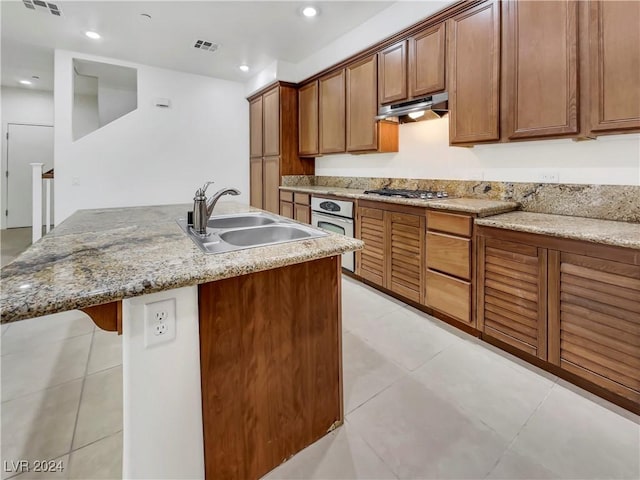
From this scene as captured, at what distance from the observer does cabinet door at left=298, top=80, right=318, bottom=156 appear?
445cm

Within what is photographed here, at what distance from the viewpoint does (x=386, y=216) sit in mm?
3037

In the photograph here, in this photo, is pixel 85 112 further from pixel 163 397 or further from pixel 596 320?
pixel 596 320

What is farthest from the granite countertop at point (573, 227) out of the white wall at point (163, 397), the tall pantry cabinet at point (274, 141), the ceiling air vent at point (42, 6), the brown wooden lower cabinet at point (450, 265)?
the ceiling air vent at point (42, 6)

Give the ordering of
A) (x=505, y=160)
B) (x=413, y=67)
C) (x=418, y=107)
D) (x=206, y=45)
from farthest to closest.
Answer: (x=206, y=45), (x=413, y=67), (x=418, y=107), (x=505, y=160)

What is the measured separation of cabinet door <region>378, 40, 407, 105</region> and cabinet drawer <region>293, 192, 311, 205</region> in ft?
4.84

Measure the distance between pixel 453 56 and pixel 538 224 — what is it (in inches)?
62.2

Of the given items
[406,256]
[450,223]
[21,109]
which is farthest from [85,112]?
[450,223]

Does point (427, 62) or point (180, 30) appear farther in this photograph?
point (180, 30)

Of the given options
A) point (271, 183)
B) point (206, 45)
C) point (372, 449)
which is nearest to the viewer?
point (372, 449)

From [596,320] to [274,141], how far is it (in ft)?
14.2

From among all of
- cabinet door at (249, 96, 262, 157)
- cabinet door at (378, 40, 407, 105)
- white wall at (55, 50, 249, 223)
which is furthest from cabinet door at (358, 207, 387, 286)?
white wall at (55, 50, 249, 223)

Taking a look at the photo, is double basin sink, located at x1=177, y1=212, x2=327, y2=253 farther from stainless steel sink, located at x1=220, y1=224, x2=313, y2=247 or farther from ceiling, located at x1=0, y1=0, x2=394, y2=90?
ceiling, located at x1=0, y1=0, x2=394, y2=90

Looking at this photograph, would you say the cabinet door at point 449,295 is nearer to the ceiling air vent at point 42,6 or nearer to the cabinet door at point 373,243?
the cabinet door at point 373,243

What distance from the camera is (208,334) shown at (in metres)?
1.10
